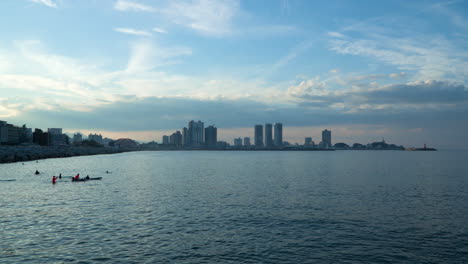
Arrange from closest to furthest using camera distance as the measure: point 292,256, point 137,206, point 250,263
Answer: point 250,263 < point 292,256 < point 137,206

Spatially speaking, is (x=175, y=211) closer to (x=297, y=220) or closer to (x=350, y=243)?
(x=297, y=220)

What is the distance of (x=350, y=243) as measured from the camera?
2794 centimetres

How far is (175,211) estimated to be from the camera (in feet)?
134

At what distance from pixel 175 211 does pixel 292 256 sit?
1991 centimetres

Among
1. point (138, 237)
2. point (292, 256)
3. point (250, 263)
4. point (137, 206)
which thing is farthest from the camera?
point (137, 206)

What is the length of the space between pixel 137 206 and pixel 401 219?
3295 cm

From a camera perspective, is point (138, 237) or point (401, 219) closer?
point (138, 237)

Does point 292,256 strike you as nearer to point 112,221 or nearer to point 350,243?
point 350,243

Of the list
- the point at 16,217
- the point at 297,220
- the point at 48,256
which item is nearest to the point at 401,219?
the point at 297,220

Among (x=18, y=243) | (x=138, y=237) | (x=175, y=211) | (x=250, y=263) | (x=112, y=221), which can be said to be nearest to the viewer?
(x=250, y=263)

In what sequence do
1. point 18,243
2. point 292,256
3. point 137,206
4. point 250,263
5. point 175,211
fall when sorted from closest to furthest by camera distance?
point 250,263, point 292,256, point 18,243, point 175,211, point 137,206

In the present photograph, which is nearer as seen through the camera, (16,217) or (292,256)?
(292,256)

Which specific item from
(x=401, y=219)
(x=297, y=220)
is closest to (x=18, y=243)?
(x=297, y=220)

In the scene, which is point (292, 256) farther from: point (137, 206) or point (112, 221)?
point (137, 206)
